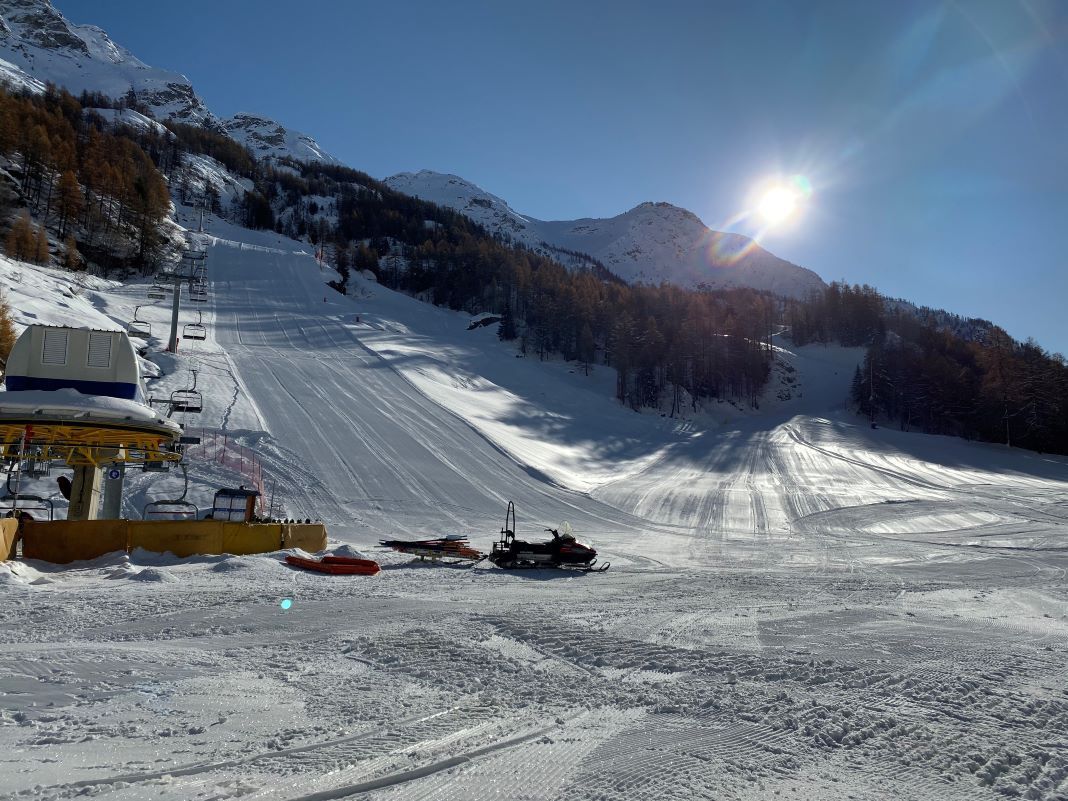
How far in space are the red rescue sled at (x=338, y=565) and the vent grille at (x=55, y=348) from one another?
7354 millimetres

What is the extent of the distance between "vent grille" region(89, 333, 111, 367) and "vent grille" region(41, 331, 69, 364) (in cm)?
51

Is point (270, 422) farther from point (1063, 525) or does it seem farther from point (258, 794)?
point (1063, 525)

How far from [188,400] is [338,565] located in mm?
13778


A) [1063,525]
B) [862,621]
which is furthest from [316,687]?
[1063,525]

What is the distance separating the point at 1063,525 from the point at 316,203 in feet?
411

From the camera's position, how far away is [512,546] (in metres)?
14.4

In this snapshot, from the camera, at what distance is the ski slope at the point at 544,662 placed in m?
3.90

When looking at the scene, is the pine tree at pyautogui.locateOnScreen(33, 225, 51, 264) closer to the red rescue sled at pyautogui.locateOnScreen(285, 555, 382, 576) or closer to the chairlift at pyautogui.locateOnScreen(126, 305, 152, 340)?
the chairlift at pyautogui.locateOnScreen(126, 305, 152, 340)

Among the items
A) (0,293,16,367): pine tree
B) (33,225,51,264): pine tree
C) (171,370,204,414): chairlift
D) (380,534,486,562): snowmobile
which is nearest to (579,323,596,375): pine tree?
(171,370,204,414): chairlift

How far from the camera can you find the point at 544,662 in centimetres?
638

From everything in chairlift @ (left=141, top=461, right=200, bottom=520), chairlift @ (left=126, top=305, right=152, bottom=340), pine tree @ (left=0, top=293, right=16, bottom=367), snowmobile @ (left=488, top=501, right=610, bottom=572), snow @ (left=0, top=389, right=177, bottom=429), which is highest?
chairlift @ (left=126, top=305, right=152, bottom=340)

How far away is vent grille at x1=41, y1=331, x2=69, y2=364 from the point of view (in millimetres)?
14383

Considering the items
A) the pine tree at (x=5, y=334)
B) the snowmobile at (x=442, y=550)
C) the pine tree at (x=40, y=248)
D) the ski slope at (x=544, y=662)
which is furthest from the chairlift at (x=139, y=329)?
the snowmobile at (x=442, y=550)

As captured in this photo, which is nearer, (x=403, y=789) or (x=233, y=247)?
(x=403, y=789)
